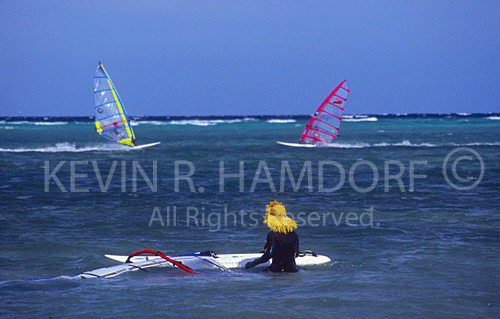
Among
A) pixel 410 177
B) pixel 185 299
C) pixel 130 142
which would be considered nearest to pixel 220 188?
pixel 410 177

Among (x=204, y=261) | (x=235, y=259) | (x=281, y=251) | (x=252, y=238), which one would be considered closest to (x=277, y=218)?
(x=281, y=251)

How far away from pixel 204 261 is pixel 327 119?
80.4ft

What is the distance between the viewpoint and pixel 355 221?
38.0 feet

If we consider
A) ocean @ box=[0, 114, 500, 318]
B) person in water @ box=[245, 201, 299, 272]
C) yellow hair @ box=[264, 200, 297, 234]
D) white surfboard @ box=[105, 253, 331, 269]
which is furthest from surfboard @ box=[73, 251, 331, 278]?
yellow hair @ box=[264, 200, 297, 234]

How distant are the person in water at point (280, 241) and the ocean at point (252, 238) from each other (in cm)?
19

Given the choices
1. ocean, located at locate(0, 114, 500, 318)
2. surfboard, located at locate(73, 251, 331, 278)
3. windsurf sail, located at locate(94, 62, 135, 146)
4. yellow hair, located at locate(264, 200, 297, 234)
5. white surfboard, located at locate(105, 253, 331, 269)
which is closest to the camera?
ocean, located at locate(0, 114, 500, 318)

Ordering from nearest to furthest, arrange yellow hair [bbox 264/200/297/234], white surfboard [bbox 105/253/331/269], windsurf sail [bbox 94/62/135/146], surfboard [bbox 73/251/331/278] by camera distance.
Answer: yellow hair [bbox 264/200/297/234], surfboard [bbox 73/251/331/278], white surfboard [bbox 105/253/331/269], windsurf sail [bbox 94/62/135/146]

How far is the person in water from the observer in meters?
7.41

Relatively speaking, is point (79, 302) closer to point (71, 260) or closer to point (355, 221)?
point (71, 260)

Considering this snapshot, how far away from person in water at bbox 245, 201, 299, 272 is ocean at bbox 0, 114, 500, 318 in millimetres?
186

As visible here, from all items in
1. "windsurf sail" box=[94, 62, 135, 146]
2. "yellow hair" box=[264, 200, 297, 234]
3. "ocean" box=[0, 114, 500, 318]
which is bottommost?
"ocean" box=[0, 114, 500, 318]

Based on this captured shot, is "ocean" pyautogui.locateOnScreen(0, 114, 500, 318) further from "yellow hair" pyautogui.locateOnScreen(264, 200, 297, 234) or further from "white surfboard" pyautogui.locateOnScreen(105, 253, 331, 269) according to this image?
"yellow hair" pyautogui.locateOnScreen(264, 200, 297, 234)

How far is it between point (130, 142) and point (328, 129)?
40.5ft

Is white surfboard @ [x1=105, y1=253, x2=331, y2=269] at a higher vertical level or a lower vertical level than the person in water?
lower
